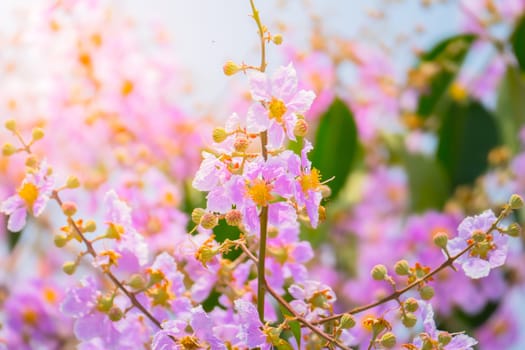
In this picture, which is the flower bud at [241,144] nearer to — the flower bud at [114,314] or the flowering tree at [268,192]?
the flowering tree at [268,192]

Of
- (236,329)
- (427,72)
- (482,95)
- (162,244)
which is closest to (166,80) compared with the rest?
(427,72)

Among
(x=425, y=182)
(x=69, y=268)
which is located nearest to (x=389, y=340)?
(x=69, y=268)

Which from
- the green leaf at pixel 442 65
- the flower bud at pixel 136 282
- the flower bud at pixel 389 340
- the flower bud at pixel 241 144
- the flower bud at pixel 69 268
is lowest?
the flower bud at pixel 389 340

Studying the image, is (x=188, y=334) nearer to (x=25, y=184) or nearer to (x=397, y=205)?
(x=25, y=184)

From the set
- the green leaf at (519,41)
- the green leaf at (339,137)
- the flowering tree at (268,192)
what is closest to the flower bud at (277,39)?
the flowering tree at (268,192)

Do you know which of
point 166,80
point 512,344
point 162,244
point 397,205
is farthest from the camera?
point 397,205

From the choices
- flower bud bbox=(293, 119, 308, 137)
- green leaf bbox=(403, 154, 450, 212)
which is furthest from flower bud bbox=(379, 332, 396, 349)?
green leaf bbox=(403, 154, 450, 212)
